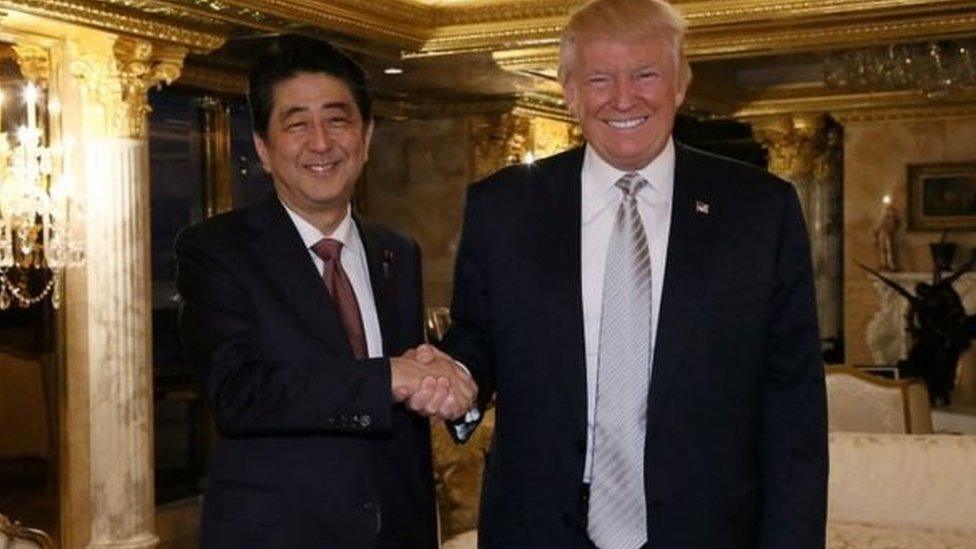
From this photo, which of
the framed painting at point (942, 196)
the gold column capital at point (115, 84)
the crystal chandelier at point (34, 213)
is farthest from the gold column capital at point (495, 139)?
the crystal chandelier at point (34, 213)

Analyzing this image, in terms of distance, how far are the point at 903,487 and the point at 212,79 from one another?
24.3 feet

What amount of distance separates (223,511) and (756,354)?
2.97ft

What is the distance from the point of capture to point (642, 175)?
83.7 inches

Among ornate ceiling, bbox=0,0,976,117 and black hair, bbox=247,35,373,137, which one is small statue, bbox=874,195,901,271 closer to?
ornate ceiling, bbox=0,0,976,117

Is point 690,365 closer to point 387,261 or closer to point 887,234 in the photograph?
point 387,261

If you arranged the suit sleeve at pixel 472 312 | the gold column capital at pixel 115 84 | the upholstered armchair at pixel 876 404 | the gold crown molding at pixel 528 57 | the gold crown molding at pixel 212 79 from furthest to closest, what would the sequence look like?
the gold crown molding at pixel 212 79 → the gold crown molding at pixel 528 57 → the gold column capital at pixel 115 84 → the upholstered armchair at pixel 876 404 → the suit sleeve at pixel 472 312

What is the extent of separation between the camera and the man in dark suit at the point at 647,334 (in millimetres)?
2049

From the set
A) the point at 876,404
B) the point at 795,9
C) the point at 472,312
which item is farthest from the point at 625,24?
the point at 795,9

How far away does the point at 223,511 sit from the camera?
2.21 meters

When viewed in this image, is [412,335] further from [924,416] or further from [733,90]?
[733,90]

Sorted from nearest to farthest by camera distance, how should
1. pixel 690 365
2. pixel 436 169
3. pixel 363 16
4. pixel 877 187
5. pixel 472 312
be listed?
pixel 690 365, pixel 472 312, pixel 363 16, pixel 436 169, pixel 877 187

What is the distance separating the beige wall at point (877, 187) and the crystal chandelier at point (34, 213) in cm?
970

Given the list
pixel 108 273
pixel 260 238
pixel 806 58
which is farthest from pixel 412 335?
pixel 806 58

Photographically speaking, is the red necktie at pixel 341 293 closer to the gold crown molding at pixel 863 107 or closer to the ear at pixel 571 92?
the ear at pixel 571 92
